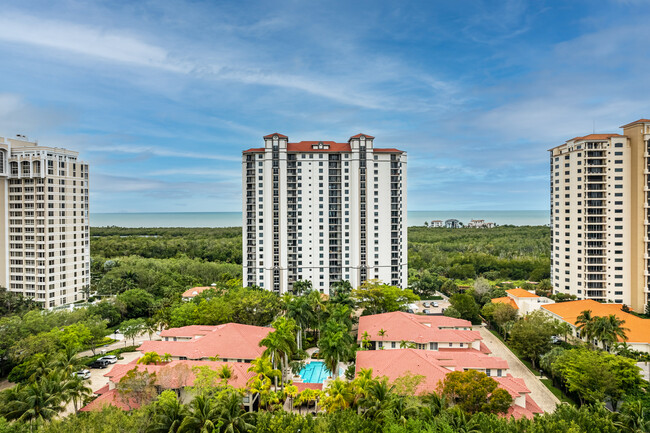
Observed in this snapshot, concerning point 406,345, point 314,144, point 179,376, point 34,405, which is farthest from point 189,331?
point 314,144

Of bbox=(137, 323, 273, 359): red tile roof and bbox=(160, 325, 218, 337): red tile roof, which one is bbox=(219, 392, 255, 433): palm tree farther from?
bbox=(160, 325, 218, 337): red tile roof

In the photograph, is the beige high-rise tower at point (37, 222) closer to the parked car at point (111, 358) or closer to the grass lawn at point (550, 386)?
the parked car at point (111, 358)

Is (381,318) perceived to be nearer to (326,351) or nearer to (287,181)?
(326,351)

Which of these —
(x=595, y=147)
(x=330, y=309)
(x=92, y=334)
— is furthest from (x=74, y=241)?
(x=595, y=147)

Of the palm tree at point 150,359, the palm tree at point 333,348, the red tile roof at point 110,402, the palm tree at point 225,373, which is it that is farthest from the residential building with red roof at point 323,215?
the red tile roof at point 110,402

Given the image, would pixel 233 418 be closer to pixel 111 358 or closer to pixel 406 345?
pixel 406 345

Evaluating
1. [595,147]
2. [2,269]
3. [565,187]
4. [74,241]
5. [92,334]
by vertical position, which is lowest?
[92,334]

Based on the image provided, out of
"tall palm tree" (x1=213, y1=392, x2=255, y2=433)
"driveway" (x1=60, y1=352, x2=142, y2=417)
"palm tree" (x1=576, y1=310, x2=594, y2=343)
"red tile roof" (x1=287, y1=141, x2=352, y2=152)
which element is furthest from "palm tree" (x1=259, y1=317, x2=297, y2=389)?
"red tile roof" (x1=287, y1=141, x2=352, y2=152)
